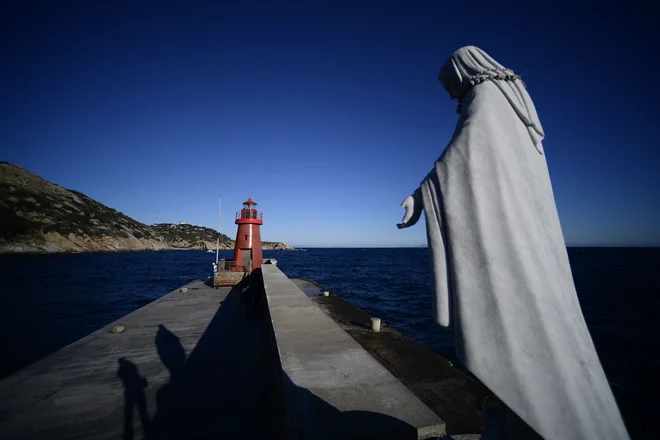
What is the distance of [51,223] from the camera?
66688mm

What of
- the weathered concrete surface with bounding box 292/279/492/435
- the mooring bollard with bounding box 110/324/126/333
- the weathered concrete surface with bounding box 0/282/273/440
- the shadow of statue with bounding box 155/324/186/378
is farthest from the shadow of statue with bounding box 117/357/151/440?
the weathered concrete surface with bounding box 292/279/492/435

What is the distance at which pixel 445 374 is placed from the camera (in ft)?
20.9

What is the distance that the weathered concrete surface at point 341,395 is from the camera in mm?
2385

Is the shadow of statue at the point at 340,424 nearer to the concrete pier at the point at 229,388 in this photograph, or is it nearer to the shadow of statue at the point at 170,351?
the concrete pier at the point at 229,388

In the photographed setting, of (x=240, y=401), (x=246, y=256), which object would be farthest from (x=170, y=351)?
(x=246, y=256)

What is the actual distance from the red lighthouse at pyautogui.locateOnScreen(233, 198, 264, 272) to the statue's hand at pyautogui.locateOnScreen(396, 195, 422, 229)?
1953 centimetres

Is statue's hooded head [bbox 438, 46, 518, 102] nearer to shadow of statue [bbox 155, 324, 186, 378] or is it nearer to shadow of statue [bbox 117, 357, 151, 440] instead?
shadow of statue [bbox 117, 357, 151, 440]

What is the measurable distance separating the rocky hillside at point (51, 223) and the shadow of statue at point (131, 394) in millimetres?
77039

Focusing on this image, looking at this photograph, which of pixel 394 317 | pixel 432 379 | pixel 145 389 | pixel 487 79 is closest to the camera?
pixel 487 79

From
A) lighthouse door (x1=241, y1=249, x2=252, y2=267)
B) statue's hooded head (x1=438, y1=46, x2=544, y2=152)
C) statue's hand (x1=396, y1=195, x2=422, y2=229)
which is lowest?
lighthouse door (x1=241, y1=249, x2=252, y2=267)

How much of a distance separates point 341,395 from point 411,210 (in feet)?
7.62

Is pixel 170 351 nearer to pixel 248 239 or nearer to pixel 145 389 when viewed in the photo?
pixel 145 389

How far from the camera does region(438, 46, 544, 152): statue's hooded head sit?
161 cm

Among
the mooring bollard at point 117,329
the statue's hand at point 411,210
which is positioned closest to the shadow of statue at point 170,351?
the mooring bollard at point 117,329
